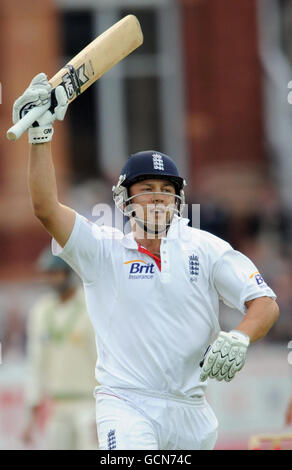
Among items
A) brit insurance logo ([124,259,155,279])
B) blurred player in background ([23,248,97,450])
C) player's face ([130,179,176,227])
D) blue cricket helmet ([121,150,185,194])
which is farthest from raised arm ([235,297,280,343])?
blurred player in background ([23,248,97,450])

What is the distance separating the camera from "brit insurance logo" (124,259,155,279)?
5.04 m

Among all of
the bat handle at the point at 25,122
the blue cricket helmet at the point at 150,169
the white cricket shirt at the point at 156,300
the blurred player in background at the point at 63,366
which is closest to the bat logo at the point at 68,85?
the bat handle at the point at 25,122

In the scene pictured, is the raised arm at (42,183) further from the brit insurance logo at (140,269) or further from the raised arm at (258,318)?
the raised arm at (258,318)

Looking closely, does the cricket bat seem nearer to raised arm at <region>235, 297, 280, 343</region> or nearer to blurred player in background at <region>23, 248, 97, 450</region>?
raised arm at <region>235, 297, 280, 343</region>

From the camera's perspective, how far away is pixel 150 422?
4961 mm

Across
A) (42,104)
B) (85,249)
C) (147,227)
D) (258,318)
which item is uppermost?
(42,104)

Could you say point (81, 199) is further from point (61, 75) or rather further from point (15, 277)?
point (61, 75)

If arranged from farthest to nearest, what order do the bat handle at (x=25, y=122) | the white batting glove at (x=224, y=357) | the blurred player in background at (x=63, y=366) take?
the blurred player in background at (x=63, y=366) < the white batting glove at (x=224, y=357) < the bat handle at (x=25, y=122)

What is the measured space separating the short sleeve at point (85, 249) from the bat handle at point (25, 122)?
0.56 m

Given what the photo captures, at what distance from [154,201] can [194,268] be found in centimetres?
37

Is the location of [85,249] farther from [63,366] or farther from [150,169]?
[63,366]

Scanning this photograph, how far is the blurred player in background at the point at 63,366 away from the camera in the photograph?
305 inches

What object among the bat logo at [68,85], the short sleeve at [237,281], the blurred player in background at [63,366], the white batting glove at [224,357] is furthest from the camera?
the blurred player in background at [63,366]

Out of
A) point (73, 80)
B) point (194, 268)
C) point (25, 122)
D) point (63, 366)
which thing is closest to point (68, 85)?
point (73, 80)
